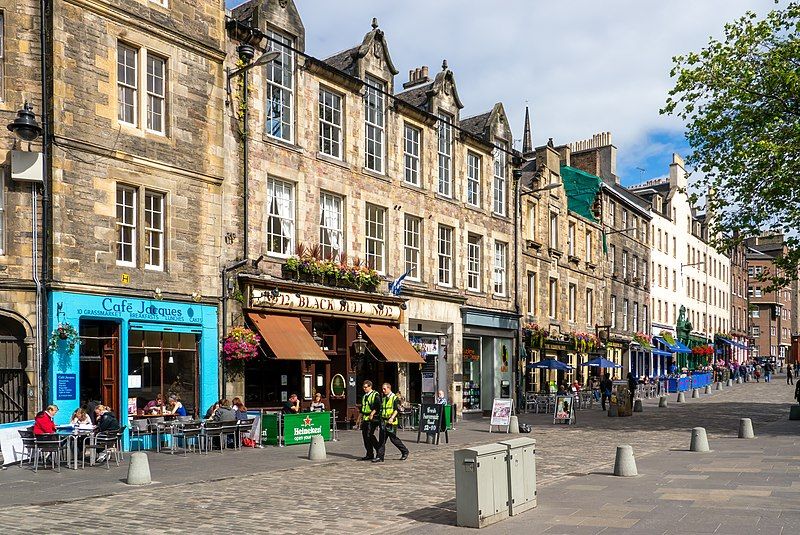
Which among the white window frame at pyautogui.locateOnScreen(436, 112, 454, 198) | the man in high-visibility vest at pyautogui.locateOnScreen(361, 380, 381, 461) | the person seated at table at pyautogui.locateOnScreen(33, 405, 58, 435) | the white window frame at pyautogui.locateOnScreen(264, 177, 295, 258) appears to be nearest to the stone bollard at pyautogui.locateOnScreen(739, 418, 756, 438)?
the man in high-visibility vest at pyautogui.locateOnScreen(361, 380, 381, 461)

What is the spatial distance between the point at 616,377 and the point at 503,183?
19.3 meters

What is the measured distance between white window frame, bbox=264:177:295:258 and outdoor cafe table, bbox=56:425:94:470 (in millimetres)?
7858

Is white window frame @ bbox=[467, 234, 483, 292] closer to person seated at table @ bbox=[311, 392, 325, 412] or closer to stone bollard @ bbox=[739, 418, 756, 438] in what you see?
person seated at table @ bbox=[311, 392, 325, 412]

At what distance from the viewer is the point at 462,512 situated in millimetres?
10539

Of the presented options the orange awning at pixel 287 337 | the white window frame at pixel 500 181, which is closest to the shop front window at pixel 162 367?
the orange awning at pixel 287 337

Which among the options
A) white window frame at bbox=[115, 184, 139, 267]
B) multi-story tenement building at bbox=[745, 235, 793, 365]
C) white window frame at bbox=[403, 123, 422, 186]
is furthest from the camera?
multi-story tenement building at bbox=[745, 235, 793, 365]

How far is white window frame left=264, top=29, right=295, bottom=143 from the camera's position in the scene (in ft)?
77.7

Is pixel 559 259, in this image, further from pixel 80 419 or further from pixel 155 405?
Result: pixel 80 419

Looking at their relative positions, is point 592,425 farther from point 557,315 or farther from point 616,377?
point 616,377

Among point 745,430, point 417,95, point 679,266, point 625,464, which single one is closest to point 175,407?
point 625,464

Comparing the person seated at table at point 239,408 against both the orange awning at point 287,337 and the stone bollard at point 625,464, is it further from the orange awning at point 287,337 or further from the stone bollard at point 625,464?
the stone bollard at point 625,464

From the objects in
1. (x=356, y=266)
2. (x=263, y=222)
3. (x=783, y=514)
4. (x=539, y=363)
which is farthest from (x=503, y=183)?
(x=783, y=514)

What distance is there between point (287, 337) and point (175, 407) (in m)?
3.84

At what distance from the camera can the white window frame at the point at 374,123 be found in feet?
89.9
